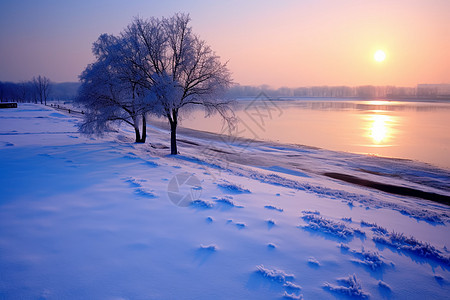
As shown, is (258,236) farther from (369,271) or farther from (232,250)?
(369,271)

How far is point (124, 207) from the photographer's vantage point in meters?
6.09

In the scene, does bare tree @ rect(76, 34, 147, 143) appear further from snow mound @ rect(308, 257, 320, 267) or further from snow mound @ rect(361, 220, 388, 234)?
snow mound @ rect(308, 257, 320, 267)

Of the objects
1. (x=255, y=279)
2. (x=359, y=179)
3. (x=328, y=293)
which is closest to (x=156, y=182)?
A: (x=255, y=279)

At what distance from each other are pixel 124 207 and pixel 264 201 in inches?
164

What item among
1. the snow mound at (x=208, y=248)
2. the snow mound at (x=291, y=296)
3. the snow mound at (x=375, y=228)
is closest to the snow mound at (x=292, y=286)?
the snow mound at (x=291, y=296)

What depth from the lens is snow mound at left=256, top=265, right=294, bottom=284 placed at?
12.9 feet

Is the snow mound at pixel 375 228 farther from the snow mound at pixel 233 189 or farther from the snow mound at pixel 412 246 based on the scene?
the snow mound at pixel 233 189

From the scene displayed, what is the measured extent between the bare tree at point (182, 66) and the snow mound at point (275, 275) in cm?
1345

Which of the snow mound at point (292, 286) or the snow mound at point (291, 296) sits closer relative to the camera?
the snow mound at point (291, 296)

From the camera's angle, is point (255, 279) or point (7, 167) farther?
point (7, 167)

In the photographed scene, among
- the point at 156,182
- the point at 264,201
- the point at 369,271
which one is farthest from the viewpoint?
the point at 156,182

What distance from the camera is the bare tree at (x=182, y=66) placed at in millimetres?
16516

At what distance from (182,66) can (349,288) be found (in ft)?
53.1

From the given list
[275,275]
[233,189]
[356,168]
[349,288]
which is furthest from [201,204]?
[356,168]
